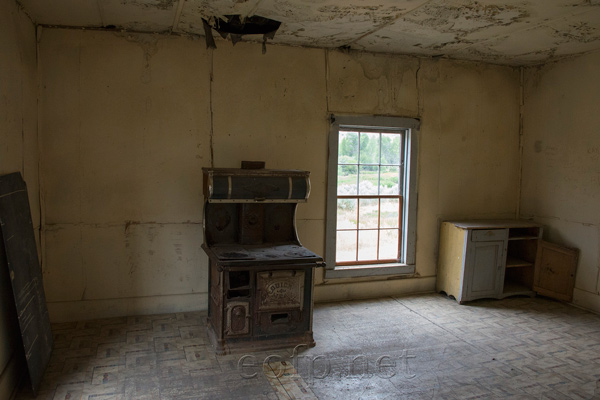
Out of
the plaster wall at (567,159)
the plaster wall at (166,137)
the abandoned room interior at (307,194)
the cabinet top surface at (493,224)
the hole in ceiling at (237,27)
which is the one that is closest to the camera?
the abandoned room interior at (307,194)

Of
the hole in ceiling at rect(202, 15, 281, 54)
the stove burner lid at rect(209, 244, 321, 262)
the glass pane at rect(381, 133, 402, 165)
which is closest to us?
the stove burner lid at rect(209, 244, 321, 262)

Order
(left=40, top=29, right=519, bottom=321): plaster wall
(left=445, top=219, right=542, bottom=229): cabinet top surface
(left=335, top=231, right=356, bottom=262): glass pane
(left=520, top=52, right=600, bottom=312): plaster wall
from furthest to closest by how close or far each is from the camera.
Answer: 1. (left=335, top=231, right=356, bottom=262): glass pane
2. (left=445, top=219, right=542, bottom=229): cabinet top surface
3. (left=520, top=52, right=600, bottom=312): plaster wall
4. (left=40, top=29, right=519, bottom=321): plaster wall

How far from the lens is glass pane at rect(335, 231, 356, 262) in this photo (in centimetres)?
552

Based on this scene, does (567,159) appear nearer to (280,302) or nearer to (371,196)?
(371,196)

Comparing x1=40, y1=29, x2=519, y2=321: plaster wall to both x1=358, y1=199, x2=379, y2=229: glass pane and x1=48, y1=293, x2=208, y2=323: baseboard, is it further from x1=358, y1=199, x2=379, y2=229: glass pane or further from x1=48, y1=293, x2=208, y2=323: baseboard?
x1=358, y1=199, x2=379, y2=229: glass pane

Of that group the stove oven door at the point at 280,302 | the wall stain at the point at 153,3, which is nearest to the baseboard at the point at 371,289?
the stove oven door at the point at 280,302

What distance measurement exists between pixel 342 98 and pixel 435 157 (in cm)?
148

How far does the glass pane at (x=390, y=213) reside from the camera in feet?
18.7

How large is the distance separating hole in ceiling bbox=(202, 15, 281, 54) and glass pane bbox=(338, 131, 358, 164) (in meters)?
1.46

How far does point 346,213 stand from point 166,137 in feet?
7.46

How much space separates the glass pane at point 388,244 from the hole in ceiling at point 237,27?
2747mm

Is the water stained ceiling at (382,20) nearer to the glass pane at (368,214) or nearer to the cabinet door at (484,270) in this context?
the glass pane at (368,214)

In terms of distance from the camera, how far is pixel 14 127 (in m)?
3.64

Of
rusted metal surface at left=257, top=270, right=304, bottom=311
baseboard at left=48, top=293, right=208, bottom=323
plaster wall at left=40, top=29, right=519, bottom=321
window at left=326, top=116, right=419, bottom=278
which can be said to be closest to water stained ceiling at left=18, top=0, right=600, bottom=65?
plaster wall at left=40, top=29, right=519, bottom=321
